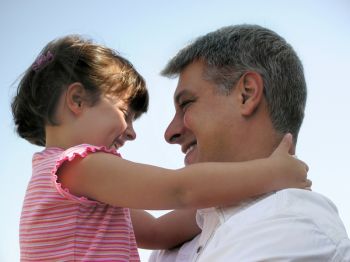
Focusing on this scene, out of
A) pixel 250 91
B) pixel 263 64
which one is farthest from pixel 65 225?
pixel 263 64

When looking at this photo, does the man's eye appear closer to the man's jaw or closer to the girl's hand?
the man's jaw

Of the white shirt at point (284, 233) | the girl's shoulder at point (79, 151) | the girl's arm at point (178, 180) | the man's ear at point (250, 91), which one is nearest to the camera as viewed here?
the white shirt at point (284, 233)

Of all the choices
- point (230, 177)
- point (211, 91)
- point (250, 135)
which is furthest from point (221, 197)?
point (211, 91)

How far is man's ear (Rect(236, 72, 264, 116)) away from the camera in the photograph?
2484 mm

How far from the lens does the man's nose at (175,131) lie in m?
2.75

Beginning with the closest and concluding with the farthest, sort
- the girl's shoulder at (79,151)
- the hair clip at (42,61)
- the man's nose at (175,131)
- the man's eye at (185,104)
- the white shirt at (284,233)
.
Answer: the white shirt at (284,233) → the girl's shoulder at (79,151) → the man's eye at (185,104) → the man's nose at (175,131) → the hair clip at (42,61)

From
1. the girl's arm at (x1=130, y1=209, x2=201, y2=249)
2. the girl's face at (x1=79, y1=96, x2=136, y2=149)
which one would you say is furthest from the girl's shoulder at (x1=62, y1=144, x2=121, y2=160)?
the girl's arm at (x1=130, y1=209, x2=201, y2=249)

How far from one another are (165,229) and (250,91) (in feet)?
2.98

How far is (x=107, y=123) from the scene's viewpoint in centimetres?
269

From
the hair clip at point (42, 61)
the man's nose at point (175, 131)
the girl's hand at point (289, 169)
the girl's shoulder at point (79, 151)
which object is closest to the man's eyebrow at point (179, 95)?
the man's nose at point (175, 131)

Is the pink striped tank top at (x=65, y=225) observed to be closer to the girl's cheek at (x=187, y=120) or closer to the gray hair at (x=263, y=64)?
the girl's cheek at (x=187, y=120)

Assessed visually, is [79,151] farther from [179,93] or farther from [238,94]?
[238,94]

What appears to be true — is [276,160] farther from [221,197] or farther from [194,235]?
[194,235]

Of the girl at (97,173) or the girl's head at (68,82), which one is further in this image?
the girl's head at (68,82)
